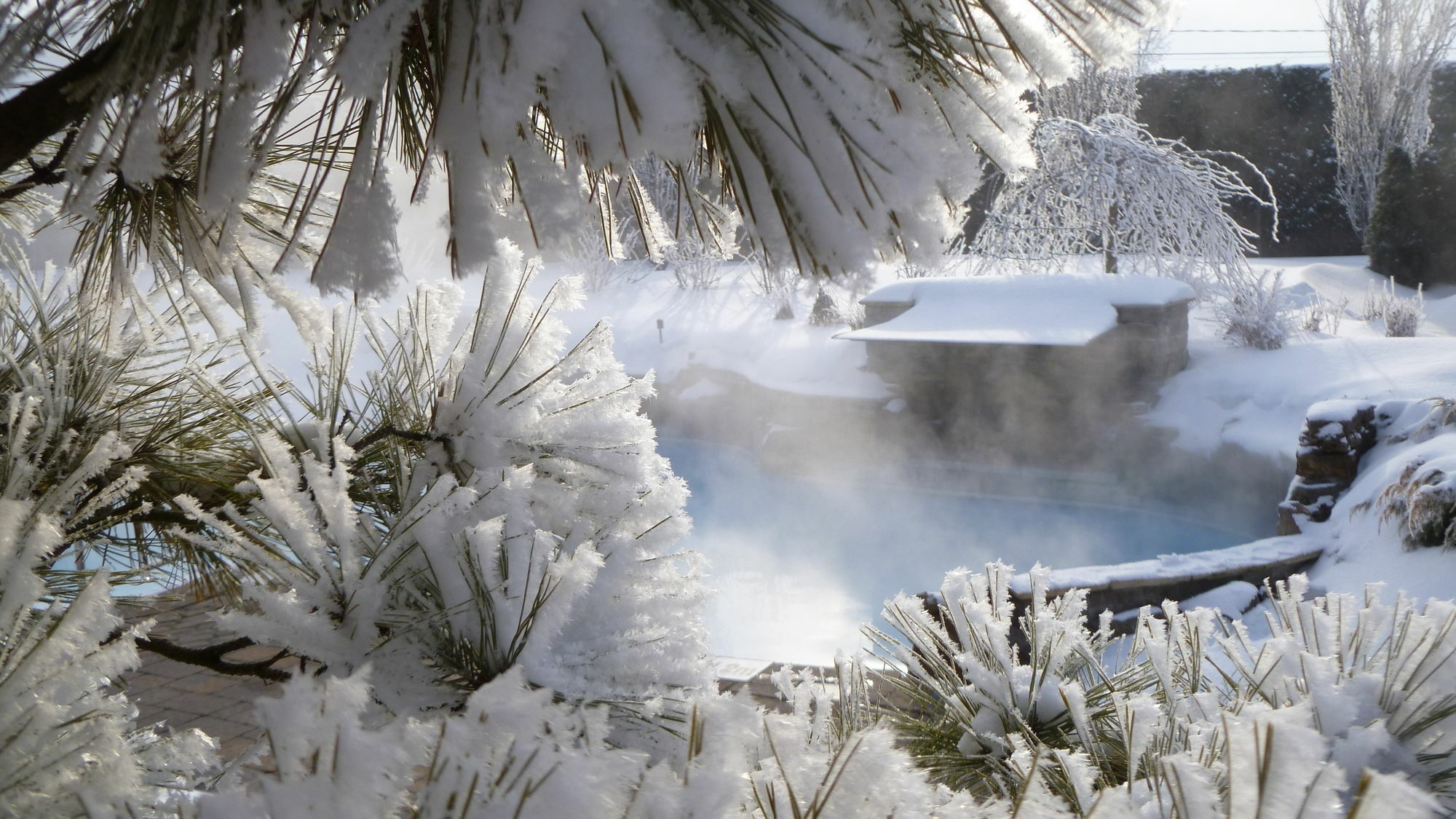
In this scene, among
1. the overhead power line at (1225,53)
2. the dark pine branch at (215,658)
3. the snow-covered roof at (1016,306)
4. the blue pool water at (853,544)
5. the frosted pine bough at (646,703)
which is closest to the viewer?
the frosted pine bough at (646,703)

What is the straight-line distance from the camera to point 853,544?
628cm

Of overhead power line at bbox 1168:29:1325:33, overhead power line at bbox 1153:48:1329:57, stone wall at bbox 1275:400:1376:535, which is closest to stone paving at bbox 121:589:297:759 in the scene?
stone wall at bbox 1275:400:1376:535

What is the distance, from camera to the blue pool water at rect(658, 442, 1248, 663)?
523cm

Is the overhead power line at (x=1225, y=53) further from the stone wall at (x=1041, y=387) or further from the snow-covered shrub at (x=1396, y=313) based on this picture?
the stone wall at (x=1041, y=387)

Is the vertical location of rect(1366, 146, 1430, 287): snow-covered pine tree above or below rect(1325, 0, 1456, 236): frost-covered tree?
below

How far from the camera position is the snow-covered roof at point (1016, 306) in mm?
6680

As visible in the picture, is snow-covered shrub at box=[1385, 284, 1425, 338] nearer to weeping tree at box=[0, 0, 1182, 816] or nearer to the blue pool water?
the blue pool water

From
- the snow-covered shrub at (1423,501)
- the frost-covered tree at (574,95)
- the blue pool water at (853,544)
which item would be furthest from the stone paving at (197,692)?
the snow-covered shrub at (1423,501)

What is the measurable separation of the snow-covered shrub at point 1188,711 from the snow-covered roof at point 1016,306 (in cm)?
567

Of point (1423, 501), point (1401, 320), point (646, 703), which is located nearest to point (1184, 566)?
point (1423, 501)

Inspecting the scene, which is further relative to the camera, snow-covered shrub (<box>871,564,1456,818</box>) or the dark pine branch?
the dark pine branch

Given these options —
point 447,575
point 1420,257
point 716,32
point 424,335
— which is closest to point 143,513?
point 424,335

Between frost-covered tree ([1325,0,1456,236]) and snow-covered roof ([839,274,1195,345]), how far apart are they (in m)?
5.41

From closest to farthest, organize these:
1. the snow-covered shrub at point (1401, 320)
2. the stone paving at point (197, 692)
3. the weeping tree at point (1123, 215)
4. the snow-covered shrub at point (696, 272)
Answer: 1. the stone paving at point (197, 692)
2. the snow-covered shrub at point (1401, 320)
3. the weeping tree at point (1123, 215)
4. the snow-covered shrub at point (696, 272)
